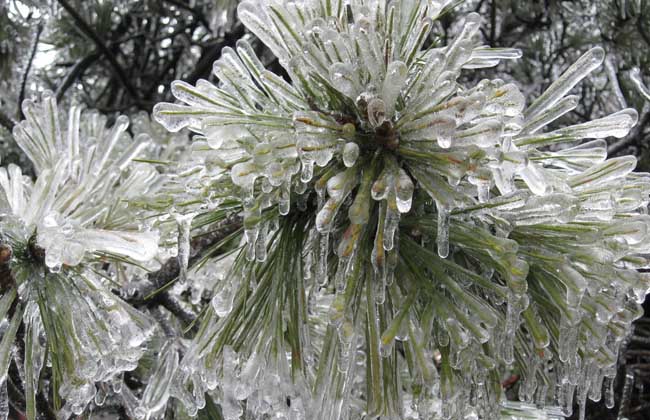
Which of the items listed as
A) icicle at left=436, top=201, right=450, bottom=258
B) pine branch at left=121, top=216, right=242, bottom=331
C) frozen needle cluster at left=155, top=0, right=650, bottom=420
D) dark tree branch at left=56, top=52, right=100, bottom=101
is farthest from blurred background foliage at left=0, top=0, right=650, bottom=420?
icicle at left=436, top=201, right=450, bottom=258

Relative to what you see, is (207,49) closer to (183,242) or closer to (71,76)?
(71,76)

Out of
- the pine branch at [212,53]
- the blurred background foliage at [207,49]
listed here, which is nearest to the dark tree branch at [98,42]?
the blurred background foliage at [207,49]

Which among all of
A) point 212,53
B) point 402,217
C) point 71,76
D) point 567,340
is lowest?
point 567,340

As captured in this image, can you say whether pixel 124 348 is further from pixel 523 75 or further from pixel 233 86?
pixel 523 75

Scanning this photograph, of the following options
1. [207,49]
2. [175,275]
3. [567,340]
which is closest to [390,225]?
[567,340]

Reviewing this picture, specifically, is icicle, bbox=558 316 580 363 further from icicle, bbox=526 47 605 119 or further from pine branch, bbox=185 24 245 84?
pine branch, bbox=185 24 245 84

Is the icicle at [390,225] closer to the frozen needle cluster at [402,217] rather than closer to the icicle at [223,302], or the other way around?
the frozen needle cluster at [402,217]
